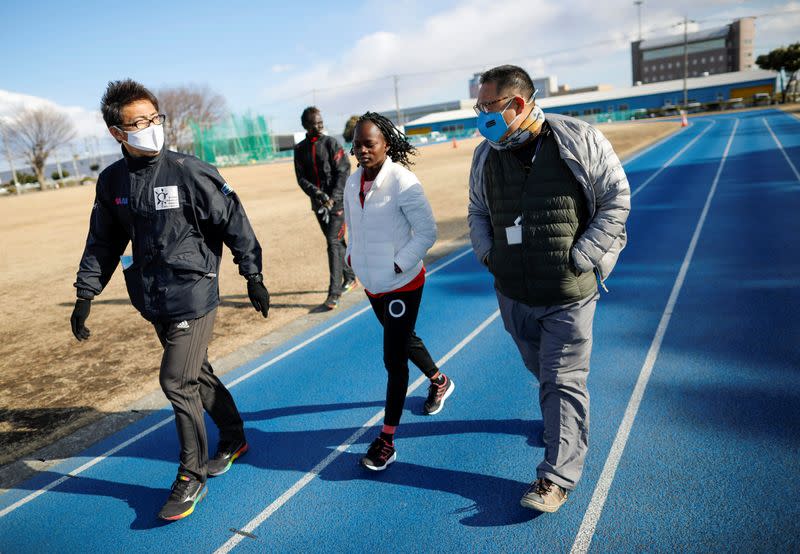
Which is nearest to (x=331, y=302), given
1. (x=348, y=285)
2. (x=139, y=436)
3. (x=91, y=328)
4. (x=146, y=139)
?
(x=348, y=285)

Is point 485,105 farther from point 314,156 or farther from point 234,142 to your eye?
point 234,142

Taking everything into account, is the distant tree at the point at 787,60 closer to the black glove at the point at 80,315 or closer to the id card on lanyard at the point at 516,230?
the id card on lanyard at the point at 516,230

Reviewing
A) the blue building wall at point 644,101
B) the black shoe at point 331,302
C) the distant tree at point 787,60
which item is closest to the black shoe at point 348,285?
the black shoe at point 331,302

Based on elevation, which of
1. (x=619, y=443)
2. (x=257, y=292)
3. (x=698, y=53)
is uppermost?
(x=698, y=53)

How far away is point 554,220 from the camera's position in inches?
113

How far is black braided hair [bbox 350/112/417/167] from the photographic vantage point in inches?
142

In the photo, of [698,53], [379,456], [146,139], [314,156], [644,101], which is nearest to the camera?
[146,139]

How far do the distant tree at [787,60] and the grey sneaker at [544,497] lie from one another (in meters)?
74.7

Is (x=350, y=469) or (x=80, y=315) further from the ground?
(x=80, y=315)

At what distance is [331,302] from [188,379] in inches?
159

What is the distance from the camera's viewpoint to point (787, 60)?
62.2m

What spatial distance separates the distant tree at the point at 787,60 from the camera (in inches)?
2405

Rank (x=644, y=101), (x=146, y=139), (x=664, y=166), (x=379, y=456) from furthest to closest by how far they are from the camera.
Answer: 1. (x=644, y=101)
2. (x=664, y=166)
3. (x=379, y=456)
4. (x=146, y=139)

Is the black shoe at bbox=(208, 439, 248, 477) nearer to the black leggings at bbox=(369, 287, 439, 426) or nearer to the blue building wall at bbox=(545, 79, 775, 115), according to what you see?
the black leggings at bbox=(369, 287, 439, 426)
